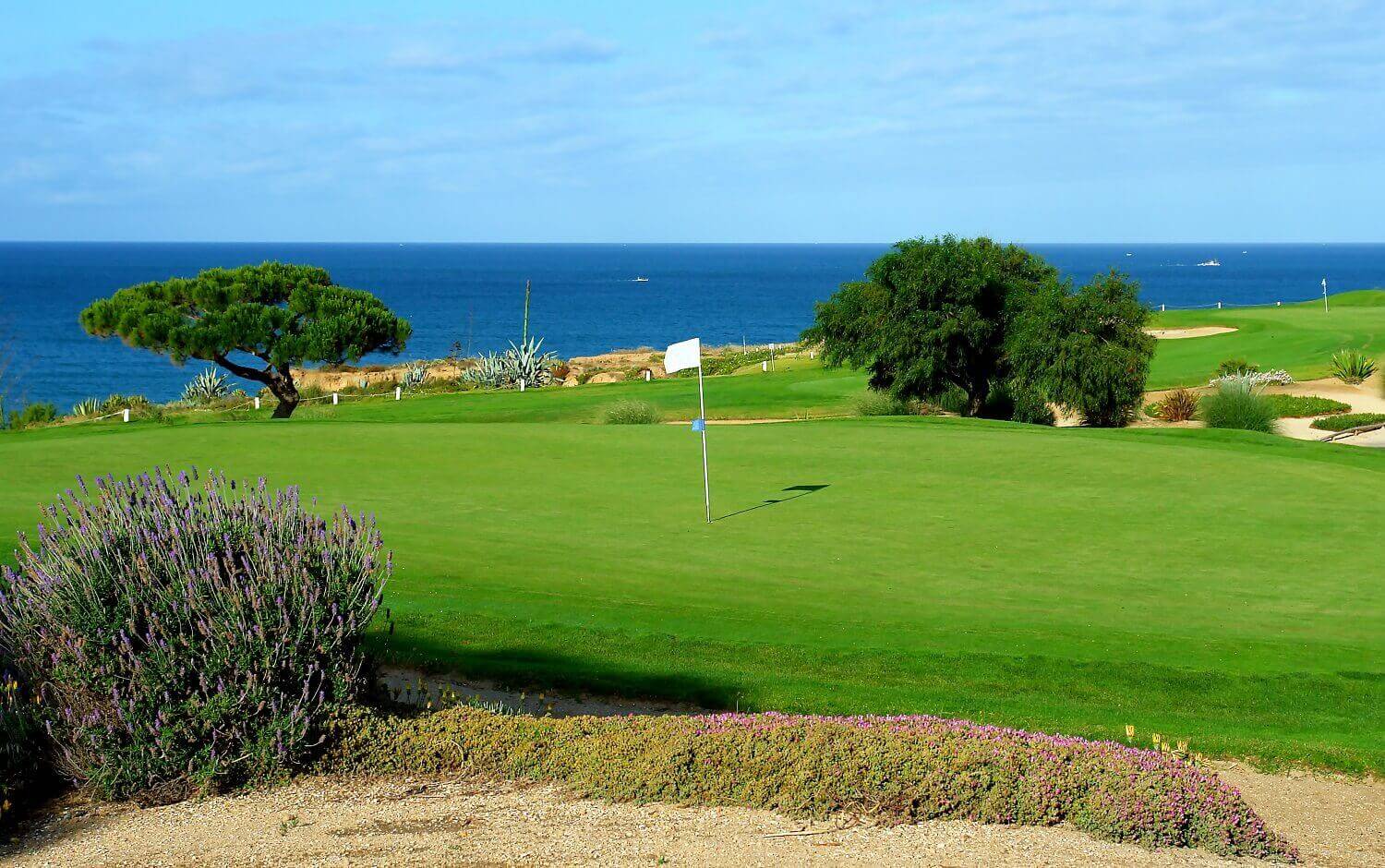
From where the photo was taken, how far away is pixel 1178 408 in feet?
111

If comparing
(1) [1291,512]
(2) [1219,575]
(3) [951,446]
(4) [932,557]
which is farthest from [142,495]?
(3) [951,446]

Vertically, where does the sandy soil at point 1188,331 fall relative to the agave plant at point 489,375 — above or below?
above

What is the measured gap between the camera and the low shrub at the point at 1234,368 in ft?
131

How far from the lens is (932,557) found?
12.2 m

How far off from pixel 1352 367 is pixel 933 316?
53.8 ft

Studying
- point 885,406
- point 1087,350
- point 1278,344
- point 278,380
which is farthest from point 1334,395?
point 278,380

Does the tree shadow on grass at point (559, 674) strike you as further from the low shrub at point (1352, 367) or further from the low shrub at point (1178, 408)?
the low shrub at point (1352, 367)

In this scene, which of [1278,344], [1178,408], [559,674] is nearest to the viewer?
[559,674]

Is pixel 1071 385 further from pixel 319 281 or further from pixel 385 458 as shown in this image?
pixel 319 281

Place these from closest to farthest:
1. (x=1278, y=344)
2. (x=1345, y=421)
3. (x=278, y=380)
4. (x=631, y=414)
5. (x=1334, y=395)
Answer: (x=631, y=414)
(x=1345, y=421)
(x=278, y=380)
(x=1334, y=395)
(x=1278, y=344)

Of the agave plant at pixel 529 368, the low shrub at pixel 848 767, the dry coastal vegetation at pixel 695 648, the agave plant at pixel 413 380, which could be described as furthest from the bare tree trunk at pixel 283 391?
the low shrub at pixel 848 767

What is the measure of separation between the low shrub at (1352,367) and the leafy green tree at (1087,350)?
11.4 m

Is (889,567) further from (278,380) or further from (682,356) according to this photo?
(278,380)

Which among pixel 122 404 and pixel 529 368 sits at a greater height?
pixel 529 368
